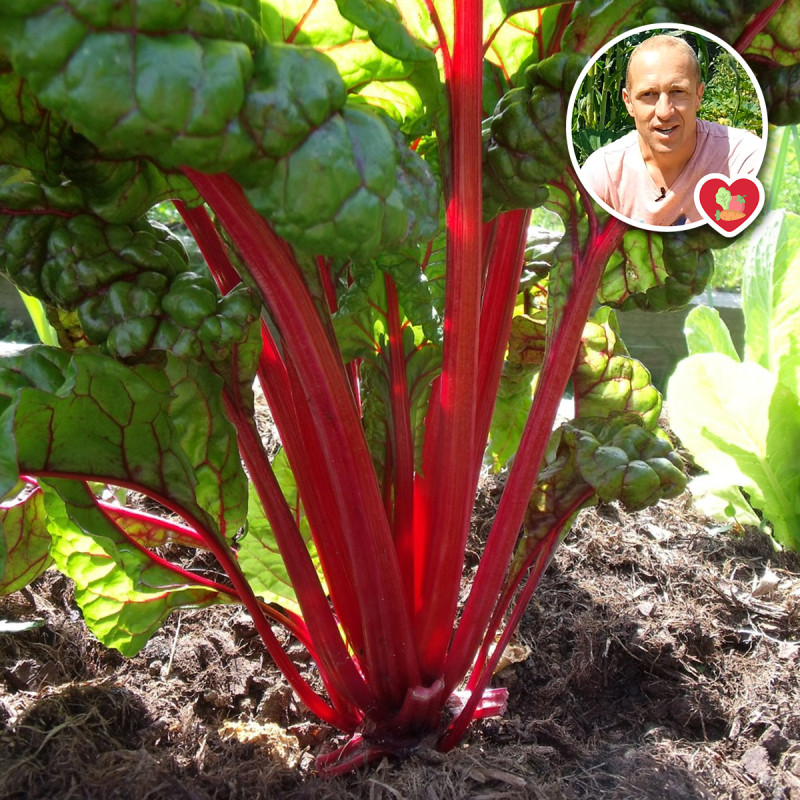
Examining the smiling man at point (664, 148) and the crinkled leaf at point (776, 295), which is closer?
the smiling man at point (664, 148)

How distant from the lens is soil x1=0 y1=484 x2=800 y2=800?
1.09 m

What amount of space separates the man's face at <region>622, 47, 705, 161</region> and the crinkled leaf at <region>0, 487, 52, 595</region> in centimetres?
98

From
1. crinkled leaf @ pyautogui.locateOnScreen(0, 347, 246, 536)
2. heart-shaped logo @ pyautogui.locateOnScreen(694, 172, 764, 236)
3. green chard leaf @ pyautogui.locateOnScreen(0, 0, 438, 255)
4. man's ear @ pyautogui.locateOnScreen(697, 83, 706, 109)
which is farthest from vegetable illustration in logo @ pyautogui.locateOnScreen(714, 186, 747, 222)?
crinkled leaf @ pyautogui.locateOnScreen(0, 347, 246, 536)

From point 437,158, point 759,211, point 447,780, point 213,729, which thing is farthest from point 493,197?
point 213,729

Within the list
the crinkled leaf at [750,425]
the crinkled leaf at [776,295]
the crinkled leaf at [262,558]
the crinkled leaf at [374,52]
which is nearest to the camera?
the crinkled leaf at [374,52]

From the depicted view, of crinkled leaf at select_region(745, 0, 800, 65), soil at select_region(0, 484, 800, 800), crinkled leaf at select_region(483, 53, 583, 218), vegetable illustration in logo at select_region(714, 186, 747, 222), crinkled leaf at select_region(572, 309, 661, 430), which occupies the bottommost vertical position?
soil at select_region(0, 484, 800, 800)

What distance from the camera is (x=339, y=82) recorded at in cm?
66

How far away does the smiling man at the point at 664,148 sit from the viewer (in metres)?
0.94

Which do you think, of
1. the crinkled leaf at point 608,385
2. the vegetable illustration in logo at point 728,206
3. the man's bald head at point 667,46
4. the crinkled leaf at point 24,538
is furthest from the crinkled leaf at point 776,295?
the crinkled leaf at point 24,538

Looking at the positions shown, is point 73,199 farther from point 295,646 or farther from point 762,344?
point 762,344

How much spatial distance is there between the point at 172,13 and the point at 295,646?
1.17 metres

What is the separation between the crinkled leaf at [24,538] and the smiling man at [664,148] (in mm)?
925

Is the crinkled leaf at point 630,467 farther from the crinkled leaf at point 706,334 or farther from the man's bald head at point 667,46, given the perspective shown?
the crinkled leaf at point 706,334

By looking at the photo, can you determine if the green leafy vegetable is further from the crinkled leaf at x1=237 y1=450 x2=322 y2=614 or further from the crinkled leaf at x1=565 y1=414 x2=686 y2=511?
the crinkled leaf at x1=237 y1=450 x2=322 y2=614
